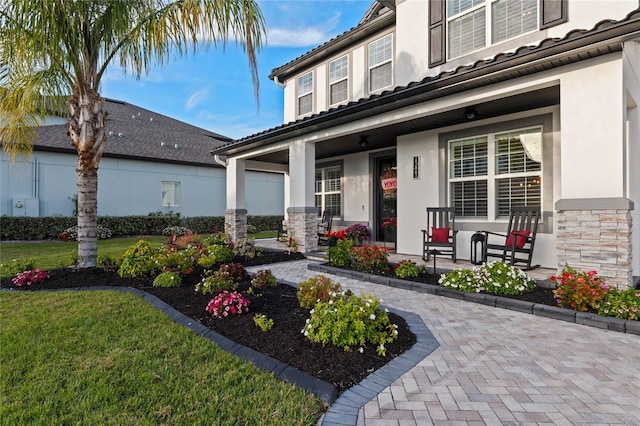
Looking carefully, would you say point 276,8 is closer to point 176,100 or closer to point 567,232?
point 176,100

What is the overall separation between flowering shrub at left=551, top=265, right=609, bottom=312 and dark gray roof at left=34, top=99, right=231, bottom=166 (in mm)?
14810

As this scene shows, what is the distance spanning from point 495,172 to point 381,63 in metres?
4.31

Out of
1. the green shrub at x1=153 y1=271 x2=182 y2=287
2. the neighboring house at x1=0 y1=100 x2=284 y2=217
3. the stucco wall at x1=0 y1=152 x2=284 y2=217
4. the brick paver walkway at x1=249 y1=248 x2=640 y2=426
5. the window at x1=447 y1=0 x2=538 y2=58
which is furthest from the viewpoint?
the neighboring house at x1=0 y1=100 x2=284 y2=217

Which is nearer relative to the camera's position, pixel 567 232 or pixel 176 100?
pixel 567 232

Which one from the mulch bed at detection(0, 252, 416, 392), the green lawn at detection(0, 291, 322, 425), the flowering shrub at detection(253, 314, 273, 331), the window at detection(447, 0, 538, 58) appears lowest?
the green lawn at detection(0, 291, 322, 425)

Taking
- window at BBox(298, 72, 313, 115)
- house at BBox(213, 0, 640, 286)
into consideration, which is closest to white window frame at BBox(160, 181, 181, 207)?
house at BBox(213, 0, 640, 286)

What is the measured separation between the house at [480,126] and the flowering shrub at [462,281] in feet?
3.63

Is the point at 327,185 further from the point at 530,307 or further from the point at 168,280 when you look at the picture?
the point at 530,307

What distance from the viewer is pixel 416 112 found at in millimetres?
5695

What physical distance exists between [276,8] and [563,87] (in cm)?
479

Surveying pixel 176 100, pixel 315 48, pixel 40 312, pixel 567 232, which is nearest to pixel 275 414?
pixel 40 312

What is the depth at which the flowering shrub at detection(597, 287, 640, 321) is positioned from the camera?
3.31 metres

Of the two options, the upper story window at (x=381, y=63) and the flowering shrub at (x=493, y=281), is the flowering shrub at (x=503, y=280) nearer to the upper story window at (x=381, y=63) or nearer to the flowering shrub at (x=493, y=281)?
the flowering shrub at (x=493, y=281)

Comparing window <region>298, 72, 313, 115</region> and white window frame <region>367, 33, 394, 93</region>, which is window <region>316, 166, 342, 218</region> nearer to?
window <region>298, 72, 313, 115</region>
